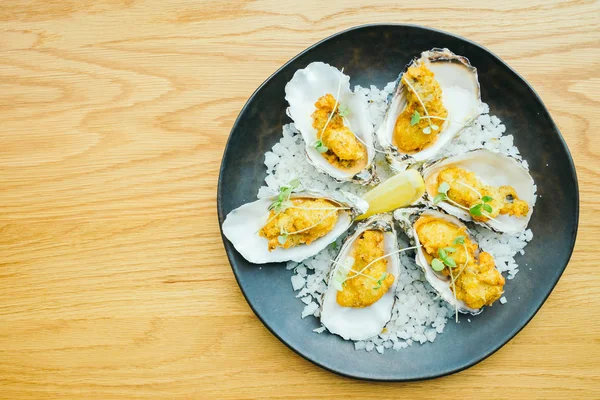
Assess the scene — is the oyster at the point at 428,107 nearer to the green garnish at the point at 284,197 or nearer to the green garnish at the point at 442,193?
the green garnish at the point at 442,193

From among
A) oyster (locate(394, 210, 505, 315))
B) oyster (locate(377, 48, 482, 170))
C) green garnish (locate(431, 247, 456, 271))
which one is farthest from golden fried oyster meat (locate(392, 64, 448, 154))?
green garnish (locate(431, 247, 456, 271))

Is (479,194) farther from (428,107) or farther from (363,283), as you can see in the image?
(363,283)

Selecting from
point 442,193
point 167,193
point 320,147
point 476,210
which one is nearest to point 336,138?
point 320,147

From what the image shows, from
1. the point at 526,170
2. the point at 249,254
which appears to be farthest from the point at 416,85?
the point at 249,254

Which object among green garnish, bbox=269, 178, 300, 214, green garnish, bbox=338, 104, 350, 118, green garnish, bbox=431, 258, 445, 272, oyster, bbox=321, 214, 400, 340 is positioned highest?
green garnish, bbox=338, 104, 350, 118

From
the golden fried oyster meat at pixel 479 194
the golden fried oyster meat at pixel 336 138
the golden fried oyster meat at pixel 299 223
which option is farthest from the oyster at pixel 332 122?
the golden fried oyster meat at pixel 479 194

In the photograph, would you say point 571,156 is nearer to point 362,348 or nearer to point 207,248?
point 362,348

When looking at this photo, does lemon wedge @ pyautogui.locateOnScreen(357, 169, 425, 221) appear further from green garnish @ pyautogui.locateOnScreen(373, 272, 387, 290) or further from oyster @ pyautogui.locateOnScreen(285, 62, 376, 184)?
green garnish @ pyautogui.locateOnScreen(373, 272, 387, 290)
